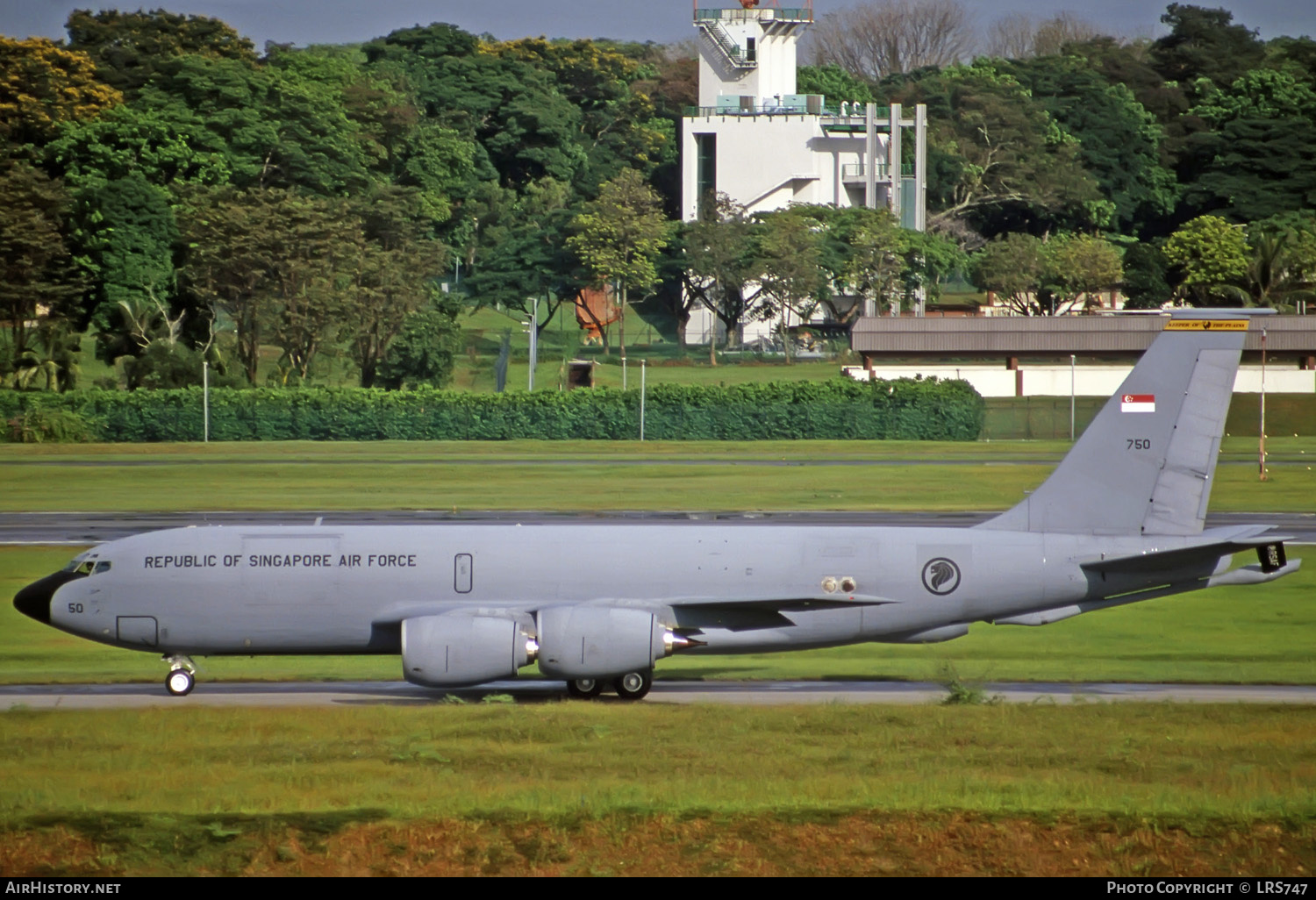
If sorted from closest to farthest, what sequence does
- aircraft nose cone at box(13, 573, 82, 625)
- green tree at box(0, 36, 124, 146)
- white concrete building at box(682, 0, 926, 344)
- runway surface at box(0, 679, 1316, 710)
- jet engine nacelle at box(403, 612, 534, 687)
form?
jet engine nacelle at box(403, 612, 534, 687)
runway surface at box(0, 679, 1316, 710)
aircraft nose cone at box(13, 573, 82, 625)
green tree at box(0, 36, 124, 146)
white concrete building at box(682, 0, 926, 344)

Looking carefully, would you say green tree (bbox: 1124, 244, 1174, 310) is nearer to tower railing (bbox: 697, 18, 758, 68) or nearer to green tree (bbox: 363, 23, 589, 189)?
tower railing (bbox: 697, 18, 758, 68)

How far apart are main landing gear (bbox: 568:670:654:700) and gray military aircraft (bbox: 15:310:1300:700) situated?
24mm

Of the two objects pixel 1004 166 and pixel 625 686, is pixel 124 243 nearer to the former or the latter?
pixel 1004 166

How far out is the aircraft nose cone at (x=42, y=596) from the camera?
93.1ft

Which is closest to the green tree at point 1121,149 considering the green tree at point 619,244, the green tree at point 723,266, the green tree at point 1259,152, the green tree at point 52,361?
the green tree at point 1259,152

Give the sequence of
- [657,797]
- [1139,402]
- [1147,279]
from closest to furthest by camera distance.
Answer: [657,797] < [1139,402] < [1147,279]

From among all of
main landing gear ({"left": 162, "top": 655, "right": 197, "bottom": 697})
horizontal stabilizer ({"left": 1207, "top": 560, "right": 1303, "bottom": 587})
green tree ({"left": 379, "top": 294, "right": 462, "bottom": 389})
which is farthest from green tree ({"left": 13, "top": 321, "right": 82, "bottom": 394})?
horizontal stabilizer ({"left": 1207, "top": 560, "right": 1303, "bottom": 587})

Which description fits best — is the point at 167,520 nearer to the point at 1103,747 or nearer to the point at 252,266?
the point at 1103,747

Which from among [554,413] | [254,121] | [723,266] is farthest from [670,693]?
[254,121]

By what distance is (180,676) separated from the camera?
93.9 ft

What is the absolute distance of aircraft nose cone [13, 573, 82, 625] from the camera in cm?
2839

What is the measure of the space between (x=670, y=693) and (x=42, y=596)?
1195cm

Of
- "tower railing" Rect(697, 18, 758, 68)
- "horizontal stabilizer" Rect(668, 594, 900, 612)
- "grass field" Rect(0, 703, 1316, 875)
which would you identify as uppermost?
"tower railing" Rect(697, 18, 758, 68)

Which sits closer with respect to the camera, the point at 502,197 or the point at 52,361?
the point at 52,361
